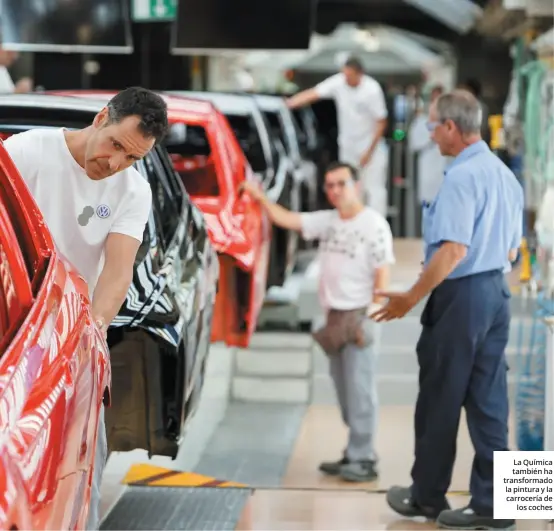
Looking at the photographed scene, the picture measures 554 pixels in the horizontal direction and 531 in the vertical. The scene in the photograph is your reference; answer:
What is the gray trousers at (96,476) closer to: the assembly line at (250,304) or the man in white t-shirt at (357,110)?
the assembly line at (250,304)

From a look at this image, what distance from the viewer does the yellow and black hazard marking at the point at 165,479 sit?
25.9 feet

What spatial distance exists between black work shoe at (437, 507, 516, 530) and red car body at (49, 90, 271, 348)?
2.11 m

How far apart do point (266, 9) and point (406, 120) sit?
57.8ft

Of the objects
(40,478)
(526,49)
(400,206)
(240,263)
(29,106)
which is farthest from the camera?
(400,206)

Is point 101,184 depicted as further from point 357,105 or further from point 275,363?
point 357,105

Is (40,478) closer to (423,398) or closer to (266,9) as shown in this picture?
(423,398)

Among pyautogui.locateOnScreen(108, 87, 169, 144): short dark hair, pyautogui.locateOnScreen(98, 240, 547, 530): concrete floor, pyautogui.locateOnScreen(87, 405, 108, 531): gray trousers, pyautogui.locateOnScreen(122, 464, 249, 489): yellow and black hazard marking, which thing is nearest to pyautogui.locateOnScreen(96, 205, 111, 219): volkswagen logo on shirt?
pyautogui.locateOnScreen(108, 87, 169, 144): short dark hair

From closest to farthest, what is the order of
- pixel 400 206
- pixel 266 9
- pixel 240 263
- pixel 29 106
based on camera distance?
pixel 29 106, pixel 240 263, pixel 266 9, pixel 400 206

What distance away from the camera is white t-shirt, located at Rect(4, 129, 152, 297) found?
4.87 m

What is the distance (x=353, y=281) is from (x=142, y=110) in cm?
407

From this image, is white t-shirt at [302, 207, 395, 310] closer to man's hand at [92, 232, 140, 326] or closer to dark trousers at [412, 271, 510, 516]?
dark trousers at [412, 271, 510, 516]

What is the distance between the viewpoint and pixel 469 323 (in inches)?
259

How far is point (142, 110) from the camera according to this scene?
466cm

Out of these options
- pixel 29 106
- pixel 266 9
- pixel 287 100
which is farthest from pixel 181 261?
pixel 287 100
